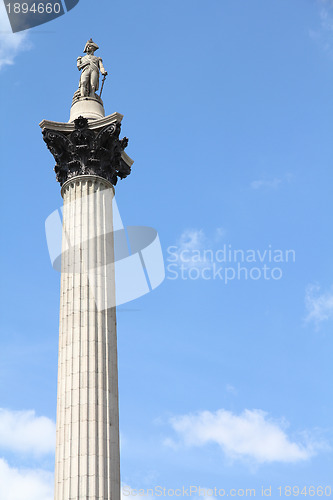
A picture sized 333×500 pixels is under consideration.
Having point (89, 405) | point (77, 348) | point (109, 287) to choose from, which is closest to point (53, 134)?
point (109, 287)

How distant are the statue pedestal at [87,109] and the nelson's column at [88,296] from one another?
0.04 metres

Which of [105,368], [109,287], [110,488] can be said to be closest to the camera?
[110,488]

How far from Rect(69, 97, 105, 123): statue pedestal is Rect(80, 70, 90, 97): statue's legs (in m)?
0.36

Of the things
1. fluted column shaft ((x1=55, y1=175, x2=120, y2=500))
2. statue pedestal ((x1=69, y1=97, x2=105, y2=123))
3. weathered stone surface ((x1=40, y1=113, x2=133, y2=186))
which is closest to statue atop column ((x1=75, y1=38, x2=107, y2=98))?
statue pedestal ((x1=69, y1=97, x2=105, y2=123))

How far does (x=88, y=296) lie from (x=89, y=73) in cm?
1100

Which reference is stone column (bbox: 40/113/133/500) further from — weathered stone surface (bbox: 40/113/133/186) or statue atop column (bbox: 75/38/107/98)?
statue atop column (bbox: 75/38/107/98)

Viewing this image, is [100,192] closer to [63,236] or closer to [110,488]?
[63,236]

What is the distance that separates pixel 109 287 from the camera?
2842cm

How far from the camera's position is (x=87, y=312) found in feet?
90.0

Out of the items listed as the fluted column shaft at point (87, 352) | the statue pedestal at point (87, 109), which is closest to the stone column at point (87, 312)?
the fluted column shaft at point (87, 352)

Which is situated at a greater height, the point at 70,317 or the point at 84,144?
the point at 84,144

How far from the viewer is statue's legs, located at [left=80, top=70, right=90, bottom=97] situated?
33159mm

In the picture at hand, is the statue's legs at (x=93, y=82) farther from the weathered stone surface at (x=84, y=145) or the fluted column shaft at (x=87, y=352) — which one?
the fluted column shaft at (x=87, y=352)

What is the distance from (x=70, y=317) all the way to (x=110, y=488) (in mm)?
6112
